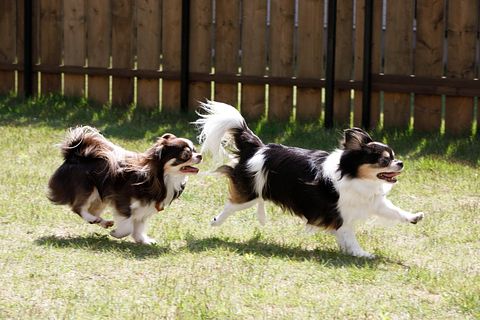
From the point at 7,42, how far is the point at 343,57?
4.72 m

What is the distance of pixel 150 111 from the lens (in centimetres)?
1258

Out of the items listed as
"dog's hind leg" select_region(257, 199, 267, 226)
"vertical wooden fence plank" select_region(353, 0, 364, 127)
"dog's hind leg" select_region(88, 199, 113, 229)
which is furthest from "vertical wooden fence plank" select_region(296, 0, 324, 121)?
"dog's hind leg" select_region(88, 199, 113, 229)

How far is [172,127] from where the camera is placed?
11828 millimetres

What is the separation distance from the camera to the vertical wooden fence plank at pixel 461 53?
10719 millimetres

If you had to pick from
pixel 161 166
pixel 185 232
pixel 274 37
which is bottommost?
pixel 185 232

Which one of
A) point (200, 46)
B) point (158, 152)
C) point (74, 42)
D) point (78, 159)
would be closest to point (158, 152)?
point (158, 152)

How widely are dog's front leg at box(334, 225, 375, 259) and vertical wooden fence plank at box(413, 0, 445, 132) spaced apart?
13.6ft

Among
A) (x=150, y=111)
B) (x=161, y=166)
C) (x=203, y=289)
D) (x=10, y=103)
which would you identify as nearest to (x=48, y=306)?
(x=203, y=289)

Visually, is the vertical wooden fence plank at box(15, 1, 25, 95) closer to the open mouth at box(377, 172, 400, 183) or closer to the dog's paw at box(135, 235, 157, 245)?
the dog's paw at box(135, 235, 157, 245)

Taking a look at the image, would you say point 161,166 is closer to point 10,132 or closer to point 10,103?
point 10,132

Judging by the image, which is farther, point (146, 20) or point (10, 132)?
point (146, 20)

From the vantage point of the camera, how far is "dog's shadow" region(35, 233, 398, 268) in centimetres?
689

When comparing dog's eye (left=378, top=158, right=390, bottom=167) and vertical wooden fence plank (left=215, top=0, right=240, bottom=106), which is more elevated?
vertical wooden fence plank (left=215, top=0, right=240, bottom=106)

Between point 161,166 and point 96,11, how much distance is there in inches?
243
